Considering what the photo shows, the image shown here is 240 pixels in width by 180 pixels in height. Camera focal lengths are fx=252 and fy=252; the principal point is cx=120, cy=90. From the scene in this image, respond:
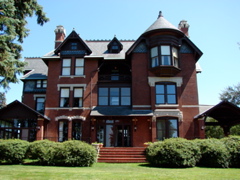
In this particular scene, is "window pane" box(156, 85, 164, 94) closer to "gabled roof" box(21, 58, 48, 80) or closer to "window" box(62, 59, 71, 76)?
"window" box(62, 59, 71, 76)

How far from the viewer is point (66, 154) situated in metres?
16.0

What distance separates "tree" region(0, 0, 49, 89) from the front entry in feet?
32.8

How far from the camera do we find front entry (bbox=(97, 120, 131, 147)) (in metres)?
24.5

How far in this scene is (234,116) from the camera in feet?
81.6

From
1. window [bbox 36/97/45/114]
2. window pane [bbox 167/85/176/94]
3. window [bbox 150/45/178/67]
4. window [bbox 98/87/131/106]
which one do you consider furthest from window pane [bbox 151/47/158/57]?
window [bbox 36/97/45/114]

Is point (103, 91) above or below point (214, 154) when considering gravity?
above

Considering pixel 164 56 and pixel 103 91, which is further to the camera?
pixel 103 91

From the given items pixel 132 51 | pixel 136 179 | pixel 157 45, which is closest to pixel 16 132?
pixel 132 51

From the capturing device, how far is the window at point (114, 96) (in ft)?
85.1

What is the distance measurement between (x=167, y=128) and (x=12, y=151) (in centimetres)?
1382

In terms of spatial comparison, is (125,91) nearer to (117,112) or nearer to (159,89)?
(117,112)

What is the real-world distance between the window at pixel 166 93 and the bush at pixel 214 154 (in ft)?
28.3

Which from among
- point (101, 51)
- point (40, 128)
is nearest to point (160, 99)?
point (101, 51)

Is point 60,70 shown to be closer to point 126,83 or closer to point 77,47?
point 77,47
